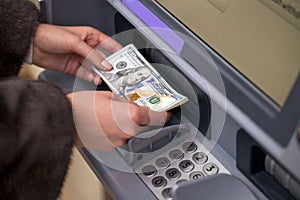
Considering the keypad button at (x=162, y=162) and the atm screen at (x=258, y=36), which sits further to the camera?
the keypad button at (x=162, y=162)

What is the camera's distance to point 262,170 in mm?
990

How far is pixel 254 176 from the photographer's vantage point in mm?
980

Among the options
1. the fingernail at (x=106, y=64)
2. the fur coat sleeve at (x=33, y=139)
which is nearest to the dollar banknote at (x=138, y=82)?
the fingernail at (x=106, y=64)

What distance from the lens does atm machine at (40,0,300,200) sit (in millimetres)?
824

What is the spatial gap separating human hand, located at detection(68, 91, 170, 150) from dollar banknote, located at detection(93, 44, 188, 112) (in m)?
0.05

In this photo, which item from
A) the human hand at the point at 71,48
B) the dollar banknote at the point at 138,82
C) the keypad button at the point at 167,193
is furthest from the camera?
the human hand at the point at 71,48

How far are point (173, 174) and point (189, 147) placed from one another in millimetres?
73

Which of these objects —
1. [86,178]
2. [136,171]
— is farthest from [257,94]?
[86,178]

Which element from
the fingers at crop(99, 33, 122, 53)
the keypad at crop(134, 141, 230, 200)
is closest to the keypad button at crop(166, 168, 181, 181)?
the keypad at crop(134, 141, 230, 200)

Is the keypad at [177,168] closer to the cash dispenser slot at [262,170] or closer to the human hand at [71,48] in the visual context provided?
the cash dispenser slot at [262,170]

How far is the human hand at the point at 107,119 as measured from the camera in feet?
3.35

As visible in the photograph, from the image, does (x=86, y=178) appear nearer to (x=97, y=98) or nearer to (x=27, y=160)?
(x=97, y=98)

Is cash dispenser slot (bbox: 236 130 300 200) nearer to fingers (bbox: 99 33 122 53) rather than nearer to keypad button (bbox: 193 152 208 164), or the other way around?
keypad button (bbox: 193 152 208 164)

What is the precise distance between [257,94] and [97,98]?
348mm
